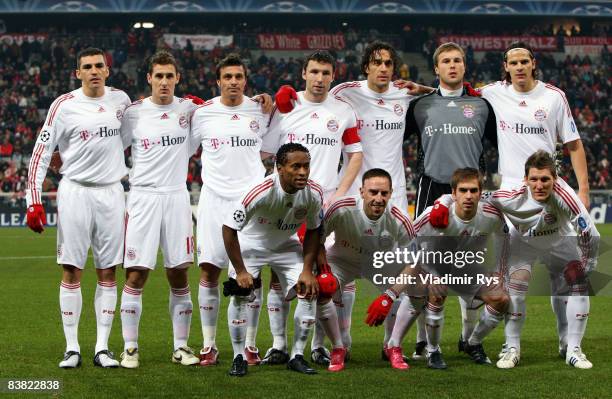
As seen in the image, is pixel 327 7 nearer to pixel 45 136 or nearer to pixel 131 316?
pixel 45 136

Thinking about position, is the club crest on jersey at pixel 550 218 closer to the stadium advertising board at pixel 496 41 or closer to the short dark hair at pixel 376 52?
the short dark hair at pixel 376 52

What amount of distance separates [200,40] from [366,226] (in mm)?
32247

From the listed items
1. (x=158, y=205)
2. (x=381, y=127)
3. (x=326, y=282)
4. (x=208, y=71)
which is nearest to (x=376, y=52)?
(x=381, y=127)

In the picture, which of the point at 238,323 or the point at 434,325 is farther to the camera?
the point at 434,325

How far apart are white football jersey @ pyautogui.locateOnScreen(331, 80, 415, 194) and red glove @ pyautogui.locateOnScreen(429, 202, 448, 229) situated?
938 mm

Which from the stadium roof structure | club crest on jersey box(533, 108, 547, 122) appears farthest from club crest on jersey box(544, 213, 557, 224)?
the stadium roof structure

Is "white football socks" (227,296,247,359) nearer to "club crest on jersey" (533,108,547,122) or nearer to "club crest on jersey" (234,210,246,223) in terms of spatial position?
"club crest on jersey" (234,210,246,223)

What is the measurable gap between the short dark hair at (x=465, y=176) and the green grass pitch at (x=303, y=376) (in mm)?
1426

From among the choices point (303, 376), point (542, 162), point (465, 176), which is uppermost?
point (542, 162)

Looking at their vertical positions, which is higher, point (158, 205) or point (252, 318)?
point (158, 205)

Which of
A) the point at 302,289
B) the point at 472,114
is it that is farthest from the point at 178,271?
the point at 472,114

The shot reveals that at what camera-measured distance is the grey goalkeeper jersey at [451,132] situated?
8352mm

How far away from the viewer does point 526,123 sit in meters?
8.39

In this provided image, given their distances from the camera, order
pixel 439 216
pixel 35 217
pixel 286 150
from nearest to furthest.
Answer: pixel 286 150 < pixel 439 216 < pixel 35 217
